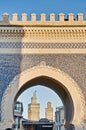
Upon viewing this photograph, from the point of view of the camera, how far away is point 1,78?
6.68 metres

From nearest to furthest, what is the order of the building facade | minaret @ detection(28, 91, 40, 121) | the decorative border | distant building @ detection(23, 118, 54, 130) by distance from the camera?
the building facade, the decorative border, distant building @ detection(23, 118, 54, 130), minaret @ detection(28, 91, 40, 121)

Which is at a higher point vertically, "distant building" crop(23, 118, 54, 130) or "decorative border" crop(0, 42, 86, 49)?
"decorative border" crop(0, 42, 86, 49)

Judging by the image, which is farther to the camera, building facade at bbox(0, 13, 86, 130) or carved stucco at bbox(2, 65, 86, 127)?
building facade at bbox(0, 13, 86, 130)

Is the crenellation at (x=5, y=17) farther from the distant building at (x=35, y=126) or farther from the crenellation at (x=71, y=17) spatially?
the distant building at (x=35, y=126)

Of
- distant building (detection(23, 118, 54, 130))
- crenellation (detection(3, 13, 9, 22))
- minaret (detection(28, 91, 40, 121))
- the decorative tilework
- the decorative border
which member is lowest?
distant building (detection(23, 118, 54, 130))

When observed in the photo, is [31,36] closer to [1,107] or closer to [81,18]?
[81,18]

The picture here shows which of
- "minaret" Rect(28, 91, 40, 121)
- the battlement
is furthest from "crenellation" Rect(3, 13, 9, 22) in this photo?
"minaret" Rect(28, 91, 40, 121)

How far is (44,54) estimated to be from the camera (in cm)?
683

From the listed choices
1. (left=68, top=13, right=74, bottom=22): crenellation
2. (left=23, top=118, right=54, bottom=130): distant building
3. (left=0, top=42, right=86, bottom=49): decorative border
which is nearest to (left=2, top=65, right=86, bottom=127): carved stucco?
(left=0, top=42, right=86, bottom=49): decorative border

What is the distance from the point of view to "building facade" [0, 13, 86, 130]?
6652 mm

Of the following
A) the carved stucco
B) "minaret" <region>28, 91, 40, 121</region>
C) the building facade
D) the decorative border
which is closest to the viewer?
the carved stucco

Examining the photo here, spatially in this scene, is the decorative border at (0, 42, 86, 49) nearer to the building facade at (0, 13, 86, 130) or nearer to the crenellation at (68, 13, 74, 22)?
the building facade at (0, 13, 86, 130)

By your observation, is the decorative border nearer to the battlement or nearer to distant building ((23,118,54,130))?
the battlement

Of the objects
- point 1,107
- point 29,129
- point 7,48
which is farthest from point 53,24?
point 29,129
